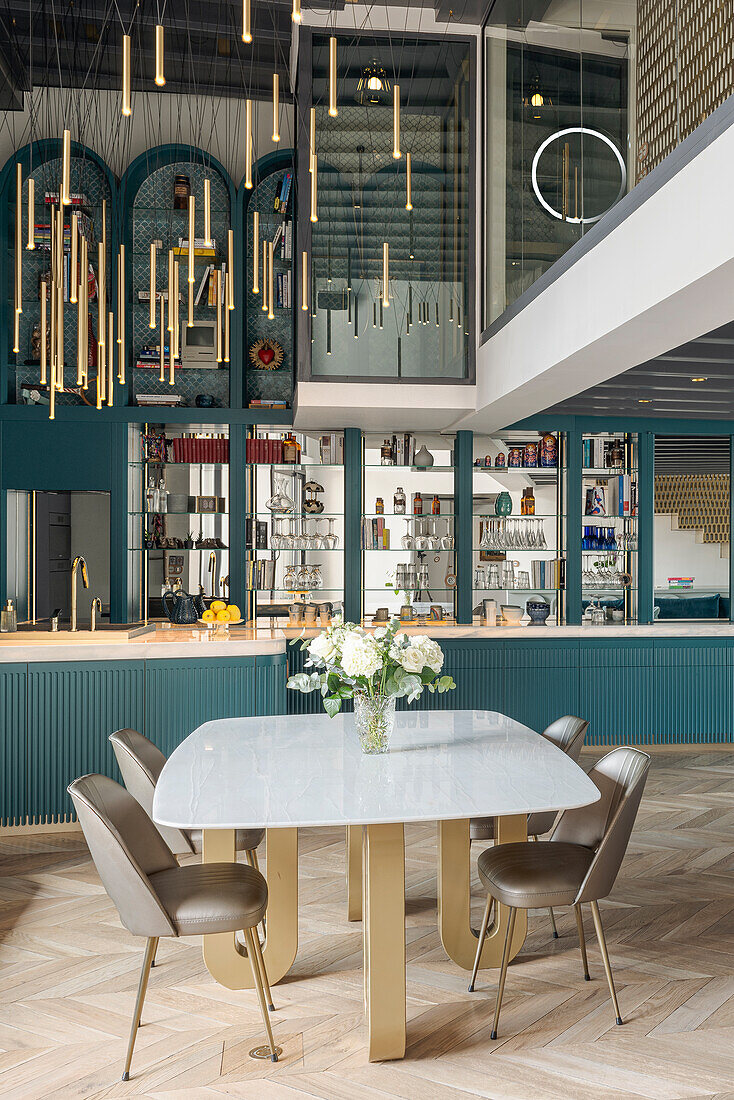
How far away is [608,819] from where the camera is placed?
3.51 meters

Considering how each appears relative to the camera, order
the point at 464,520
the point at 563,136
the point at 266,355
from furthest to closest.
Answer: the point at 266,355, the point at 464,520, the point at 563,136

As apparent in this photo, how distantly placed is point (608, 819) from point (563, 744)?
2.01 feet

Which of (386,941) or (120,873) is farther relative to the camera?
(386,941)

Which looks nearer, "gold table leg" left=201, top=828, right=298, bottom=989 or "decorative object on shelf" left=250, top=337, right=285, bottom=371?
"gold table leg" left=201, top=828, right=298, bottom=989

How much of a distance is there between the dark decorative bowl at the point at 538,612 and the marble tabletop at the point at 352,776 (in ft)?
10.9

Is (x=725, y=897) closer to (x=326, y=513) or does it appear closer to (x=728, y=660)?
(x=728, y=660)

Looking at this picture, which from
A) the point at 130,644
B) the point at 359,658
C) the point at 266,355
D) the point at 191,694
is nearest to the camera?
the point at 359,658

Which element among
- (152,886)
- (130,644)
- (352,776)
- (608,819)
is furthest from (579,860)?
(130,644)

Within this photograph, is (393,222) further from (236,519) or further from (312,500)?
(236,519)

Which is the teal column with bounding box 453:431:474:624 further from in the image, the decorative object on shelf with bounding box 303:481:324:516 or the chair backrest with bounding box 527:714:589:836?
the chair backrest with bounding box 527:714:589:836

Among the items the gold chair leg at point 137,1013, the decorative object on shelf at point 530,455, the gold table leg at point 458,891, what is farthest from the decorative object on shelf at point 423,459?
the gold chair leg at point 137,1013

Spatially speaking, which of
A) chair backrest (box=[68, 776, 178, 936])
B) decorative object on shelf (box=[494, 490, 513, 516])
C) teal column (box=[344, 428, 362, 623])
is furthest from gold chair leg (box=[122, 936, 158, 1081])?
decorative object on shelf (box=[494, 490, 513, 516])

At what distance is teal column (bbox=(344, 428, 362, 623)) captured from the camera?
7.55m

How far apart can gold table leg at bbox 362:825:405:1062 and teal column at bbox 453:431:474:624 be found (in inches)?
182
